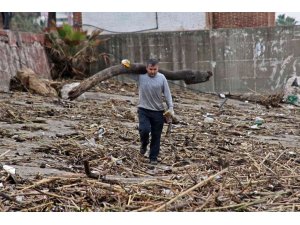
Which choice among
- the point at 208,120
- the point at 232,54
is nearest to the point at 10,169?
the point at 208,120

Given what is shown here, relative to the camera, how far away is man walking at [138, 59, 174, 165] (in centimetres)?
778

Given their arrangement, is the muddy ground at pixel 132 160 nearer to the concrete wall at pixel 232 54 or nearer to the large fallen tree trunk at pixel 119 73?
the large fallen tree trunk at pixel 119 73

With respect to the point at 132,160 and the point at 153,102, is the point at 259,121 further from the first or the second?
the point at 132,160

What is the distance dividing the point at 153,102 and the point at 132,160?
0.75m

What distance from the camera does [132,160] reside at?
774cm

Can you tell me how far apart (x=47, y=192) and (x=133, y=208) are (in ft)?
2.76

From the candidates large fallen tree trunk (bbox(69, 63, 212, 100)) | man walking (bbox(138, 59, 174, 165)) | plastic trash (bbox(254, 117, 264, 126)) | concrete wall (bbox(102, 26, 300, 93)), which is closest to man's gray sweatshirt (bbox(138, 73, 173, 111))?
man walking (bbox(138, 59, 174, 165))

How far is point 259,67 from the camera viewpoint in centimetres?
1764

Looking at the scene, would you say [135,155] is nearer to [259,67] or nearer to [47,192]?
[47,192]

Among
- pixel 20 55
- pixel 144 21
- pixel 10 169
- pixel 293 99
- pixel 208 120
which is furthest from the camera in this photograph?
pixel 144 21

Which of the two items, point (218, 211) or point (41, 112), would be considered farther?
point (41, 112)

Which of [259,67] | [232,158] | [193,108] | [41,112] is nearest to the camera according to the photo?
[232,158]

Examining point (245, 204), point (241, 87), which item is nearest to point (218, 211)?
point (245, 204)

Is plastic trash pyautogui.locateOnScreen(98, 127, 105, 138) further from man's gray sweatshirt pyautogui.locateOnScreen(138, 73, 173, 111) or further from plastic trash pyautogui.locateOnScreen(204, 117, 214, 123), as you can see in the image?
plastic trash pyautogui.locateOnScreen(204, 117, 214, 123)
